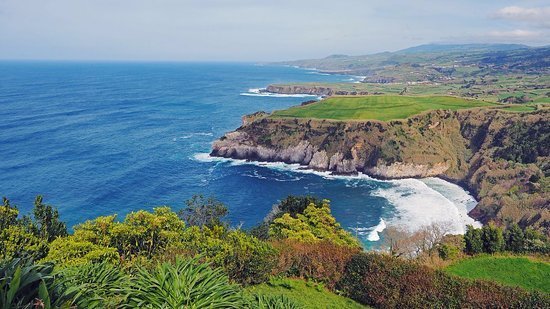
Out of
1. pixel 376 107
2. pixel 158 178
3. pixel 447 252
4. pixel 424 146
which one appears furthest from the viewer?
pixel 376 107

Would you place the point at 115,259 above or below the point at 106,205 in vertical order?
above

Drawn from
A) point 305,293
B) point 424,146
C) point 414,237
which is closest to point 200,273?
point 305,293

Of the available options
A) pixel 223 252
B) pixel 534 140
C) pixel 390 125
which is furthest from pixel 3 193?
pixel 534 140

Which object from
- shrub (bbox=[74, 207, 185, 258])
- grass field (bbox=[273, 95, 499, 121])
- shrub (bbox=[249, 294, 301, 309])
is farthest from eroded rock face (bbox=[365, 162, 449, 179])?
shrub (bbox=[249, 294, 301, 309])

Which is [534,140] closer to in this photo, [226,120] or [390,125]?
[390,125]

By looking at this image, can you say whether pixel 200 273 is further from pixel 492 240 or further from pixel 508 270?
pixel 492 240

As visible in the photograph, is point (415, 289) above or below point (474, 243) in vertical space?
above

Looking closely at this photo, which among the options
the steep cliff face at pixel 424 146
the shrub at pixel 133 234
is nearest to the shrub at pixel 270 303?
the shrub at pixel 133 234
